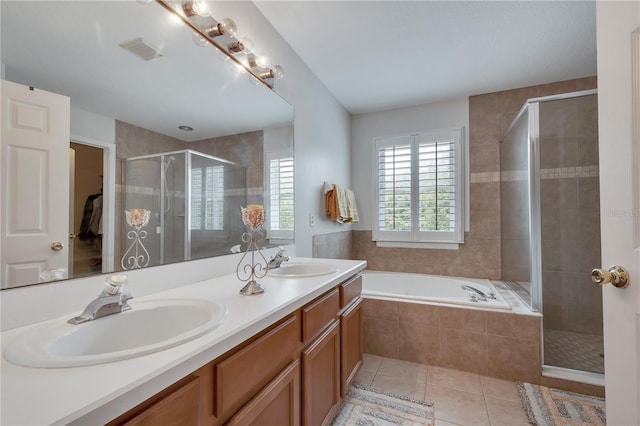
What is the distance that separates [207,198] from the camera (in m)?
1.45

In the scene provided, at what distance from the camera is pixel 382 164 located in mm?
3373

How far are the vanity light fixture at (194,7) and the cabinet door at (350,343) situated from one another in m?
1.66

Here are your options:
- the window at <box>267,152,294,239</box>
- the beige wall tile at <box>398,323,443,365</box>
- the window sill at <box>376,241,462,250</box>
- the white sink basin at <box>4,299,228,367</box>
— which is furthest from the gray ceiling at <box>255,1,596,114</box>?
the beige wall tile at <box>398,323,443,365</box>

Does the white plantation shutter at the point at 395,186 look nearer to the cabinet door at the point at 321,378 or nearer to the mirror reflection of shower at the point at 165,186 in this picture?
the cabinet door at the point at 321,378

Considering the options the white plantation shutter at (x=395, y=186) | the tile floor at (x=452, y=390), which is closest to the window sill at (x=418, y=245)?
the white plantation shutter at (x=395, y=186)

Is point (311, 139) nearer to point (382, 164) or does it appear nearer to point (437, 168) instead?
point (382, 164)

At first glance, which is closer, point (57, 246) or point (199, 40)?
point (57, 246)

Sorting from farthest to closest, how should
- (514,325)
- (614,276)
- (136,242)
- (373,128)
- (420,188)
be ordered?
(373,128), (420,188), (514,325), (136,242), (614,276)

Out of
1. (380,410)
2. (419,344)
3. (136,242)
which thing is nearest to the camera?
(136,242)

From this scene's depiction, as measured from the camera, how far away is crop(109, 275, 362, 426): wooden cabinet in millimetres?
613

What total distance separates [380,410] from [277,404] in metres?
1.01

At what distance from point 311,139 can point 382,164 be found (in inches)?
48.8

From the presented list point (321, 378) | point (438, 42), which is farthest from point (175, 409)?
point (438, 42)

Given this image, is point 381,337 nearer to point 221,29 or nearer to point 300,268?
point 300,268
